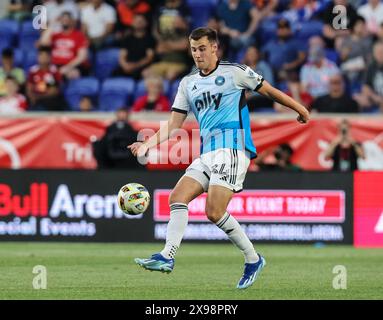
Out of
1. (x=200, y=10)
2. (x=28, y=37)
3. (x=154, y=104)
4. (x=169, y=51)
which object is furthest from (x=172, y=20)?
(x=28, y=37)

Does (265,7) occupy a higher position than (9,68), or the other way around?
(265,7)

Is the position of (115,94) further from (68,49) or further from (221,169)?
(221,169)

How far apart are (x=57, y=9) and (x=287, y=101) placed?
1233 centimetres

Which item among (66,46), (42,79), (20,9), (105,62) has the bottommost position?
(42,79)

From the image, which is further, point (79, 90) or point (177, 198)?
point (79, 90)

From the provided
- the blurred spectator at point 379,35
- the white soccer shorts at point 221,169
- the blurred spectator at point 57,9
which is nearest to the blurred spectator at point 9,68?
the blurred spectator at point 57,9

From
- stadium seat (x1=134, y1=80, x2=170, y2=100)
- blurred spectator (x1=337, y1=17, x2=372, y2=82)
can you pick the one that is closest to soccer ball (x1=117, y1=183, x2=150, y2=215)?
stadium seat (x1=134, y1=80, x2=170, y2=100)

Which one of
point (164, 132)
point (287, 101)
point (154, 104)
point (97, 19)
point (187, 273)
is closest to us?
point (287, 101)

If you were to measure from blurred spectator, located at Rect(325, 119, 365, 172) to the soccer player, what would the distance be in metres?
7.91

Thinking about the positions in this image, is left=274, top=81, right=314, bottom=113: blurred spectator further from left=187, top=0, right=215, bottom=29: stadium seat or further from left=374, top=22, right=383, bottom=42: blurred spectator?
left=187, top=0, right=215, bottom=29: stadium seat

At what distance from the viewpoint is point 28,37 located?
22.3 metres

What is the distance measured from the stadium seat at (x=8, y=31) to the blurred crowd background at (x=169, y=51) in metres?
0.02

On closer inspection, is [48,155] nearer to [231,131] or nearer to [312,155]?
[312,155]
